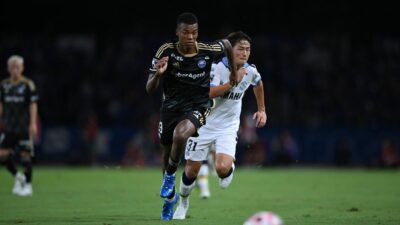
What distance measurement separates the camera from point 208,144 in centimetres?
1168

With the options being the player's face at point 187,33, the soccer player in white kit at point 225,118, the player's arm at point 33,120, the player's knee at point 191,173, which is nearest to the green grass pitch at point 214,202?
the player's knee at point 191,173

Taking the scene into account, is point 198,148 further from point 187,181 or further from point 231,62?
point 231,62

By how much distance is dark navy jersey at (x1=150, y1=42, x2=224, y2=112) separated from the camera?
10500 millimetres

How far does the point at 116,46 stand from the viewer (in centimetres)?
3475

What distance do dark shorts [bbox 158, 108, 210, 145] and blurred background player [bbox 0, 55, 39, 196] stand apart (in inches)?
204

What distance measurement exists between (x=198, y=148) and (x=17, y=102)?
209 inches

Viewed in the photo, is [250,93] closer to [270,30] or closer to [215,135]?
[270,30]

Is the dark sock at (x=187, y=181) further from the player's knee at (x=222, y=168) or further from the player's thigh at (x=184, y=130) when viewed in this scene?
the player's thigh at (x=184, y=130)

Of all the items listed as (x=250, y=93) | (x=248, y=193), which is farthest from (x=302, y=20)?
(x=248, y=193)

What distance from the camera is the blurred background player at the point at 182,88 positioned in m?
10.3

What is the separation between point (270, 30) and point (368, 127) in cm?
616

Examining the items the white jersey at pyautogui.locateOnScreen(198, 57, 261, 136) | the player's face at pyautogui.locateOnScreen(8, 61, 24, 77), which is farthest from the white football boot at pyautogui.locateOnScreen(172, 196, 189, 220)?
the player's face at pyautogui.locateOnScreen(8, 61, 24, 77)

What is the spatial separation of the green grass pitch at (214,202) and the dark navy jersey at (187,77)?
1.54 m

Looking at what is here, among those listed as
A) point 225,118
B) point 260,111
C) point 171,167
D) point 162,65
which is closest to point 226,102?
point 225,118
